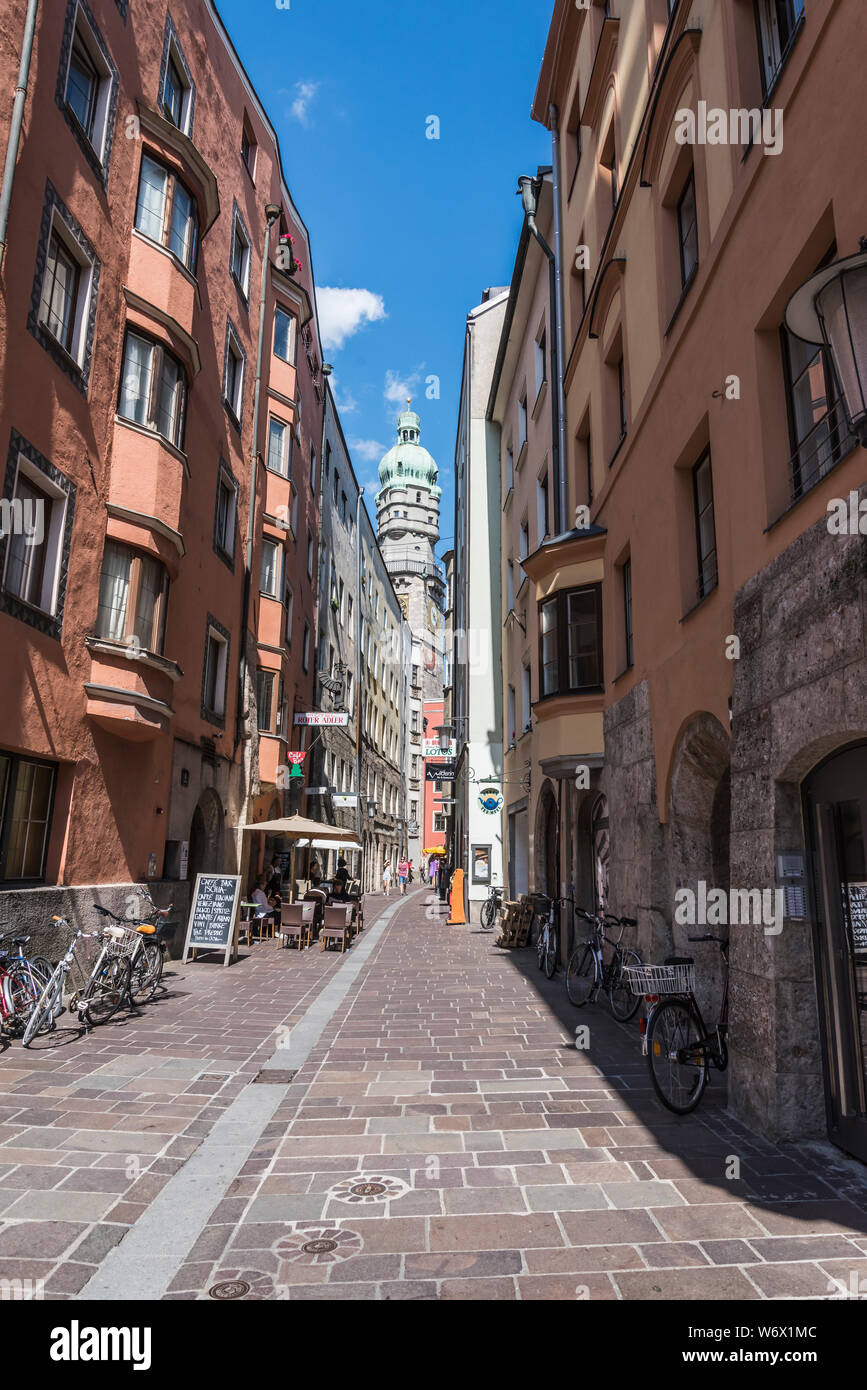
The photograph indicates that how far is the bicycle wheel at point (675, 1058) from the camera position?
598cm

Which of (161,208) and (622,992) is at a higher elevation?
(161,208)

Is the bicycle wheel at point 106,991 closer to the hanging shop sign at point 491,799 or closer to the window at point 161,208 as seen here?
the window at point 161,208

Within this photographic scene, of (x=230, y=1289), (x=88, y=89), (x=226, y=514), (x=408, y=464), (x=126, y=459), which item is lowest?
(x=230, y=1289)

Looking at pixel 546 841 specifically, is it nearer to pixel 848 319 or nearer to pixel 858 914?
pixel 858 914

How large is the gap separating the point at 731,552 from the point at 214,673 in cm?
1286

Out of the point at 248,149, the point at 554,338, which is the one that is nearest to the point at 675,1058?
the point at 554,338

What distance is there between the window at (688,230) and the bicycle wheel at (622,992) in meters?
6.99

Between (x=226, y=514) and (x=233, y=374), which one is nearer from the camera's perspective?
(x=226, y=514)

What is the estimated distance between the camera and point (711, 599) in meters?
7.66

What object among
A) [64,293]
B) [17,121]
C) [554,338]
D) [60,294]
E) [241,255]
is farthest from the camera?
[241,255]

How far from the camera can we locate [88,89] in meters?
12.0

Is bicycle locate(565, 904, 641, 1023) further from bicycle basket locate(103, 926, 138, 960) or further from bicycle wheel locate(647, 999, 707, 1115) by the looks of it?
bicycle basket locate(103, 926, 138, 960)

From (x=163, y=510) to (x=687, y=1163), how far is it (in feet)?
37.0

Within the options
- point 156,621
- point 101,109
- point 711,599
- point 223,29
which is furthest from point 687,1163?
point 223,29
